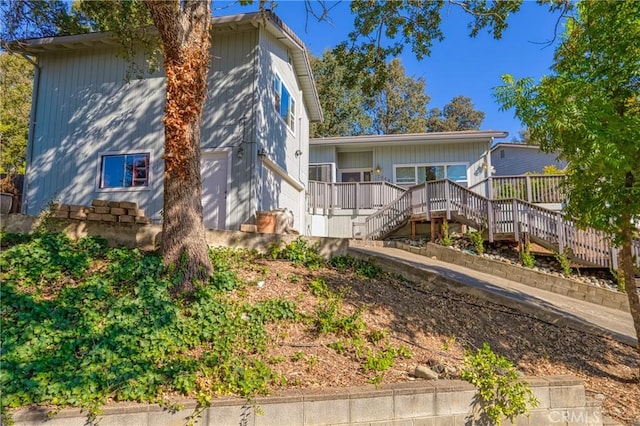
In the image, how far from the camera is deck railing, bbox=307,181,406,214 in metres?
13.9

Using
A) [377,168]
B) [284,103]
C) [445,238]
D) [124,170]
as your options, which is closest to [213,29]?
[284,103]

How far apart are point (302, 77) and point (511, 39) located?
21.4ft

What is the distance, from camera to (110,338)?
3027 millimetres

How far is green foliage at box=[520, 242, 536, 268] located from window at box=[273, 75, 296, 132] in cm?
728

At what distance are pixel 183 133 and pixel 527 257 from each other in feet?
26.1

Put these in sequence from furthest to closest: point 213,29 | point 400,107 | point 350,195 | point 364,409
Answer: point 400,107 → point 350,195 → point 213,29 → point 364,409

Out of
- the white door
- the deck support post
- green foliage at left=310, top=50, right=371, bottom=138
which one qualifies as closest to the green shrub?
the deck support post

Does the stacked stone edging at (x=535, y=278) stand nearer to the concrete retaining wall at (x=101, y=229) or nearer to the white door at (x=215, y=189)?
the white door at (x=215, y=189)

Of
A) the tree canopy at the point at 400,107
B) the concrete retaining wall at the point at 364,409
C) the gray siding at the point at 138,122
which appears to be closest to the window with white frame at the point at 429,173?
the gray siding at the point at 138,122

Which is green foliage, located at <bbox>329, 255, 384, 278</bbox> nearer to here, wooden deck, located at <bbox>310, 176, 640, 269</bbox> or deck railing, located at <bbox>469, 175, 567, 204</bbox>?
wooden deck, located at <bbox>310, 176, 640, 269</bbox>

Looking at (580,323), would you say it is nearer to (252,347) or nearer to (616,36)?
(616,36)

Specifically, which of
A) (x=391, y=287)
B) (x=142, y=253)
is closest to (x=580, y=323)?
(x=391, y=287)

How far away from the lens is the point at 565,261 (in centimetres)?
812

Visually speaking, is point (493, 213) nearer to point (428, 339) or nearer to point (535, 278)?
point (535, 278)
